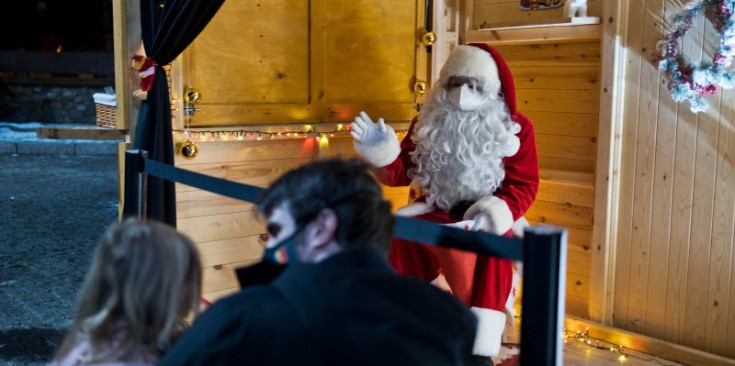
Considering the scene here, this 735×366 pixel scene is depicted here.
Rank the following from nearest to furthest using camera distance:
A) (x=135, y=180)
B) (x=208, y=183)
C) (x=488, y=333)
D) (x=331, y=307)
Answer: (x=331, y=307)
(x=208, y=183)
(x=135, y=180)
(x=488, y=333)

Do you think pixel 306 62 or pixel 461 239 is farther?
pixel 306 62

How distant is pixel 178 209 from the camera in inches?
137

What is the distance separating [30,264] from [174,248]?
4.27 meters

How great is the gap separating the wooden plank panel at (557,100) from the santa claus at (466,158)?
582 mm

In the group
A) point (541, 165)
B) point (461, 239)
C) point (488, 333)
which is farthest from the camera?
point (541, 165)

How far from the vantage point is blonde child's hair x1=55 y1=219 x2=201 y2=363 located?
1.28 metres

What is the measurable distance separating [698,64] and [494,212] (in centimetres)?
110

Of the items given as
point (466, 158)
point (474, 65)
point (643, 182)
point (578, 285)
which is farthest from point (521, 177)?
point (578, 285)

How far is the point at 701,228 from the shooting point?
11.2 feet

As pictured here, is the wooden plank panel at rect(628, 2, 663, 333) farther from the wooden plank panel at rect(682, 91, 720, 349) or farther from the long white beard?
the long white beard

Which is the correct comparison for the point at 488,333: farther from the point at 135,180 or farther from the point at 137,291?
the point at 137,291

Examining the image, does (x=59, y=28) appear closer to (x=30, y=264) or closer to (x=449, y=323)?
(x=30, y=264)

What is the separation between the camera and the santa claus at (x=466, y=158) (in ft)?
10.7

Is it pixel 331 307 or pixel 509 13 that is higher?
pixel 509 13
